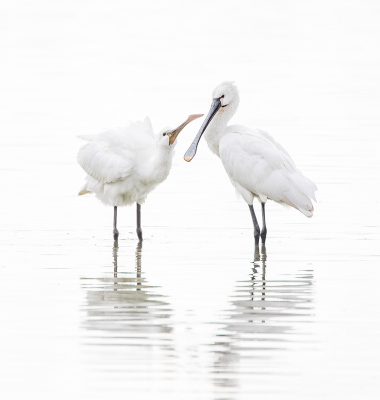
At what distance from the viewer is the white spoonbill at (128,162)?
12.6 m

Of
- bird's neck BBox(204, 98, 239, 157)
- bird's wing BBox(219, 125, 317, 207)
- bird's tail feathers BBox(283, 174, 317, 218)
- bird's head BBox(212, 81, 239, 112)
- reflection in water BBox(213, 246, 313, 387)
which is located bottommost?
reflection in water BBox(213, 246, 313, 387)

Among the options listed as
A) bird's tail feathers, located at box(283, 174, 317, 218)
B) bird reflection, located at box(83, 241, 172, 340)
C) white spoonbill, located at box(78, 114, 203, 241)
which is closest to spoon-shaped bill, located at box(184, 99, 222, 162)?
white spoonbill, located at box(78, 114, 203, 241)

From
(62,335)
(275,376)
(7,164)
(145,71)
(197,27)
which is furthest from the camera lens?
(197,27)

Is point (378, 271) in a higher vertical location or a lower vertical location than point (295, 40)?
lower

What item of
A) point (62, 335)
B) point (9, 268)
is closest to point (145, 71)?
point (9, 268)

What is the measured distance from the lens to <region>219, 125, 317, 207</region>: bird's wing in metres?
Result: 12.5

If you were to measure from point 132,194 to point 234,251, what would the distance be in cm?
176

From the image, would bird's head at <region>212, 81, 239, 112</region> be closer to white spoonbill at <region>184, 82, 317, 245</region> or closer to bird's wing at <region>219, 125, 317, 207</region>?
white spoonbill at <region>184, 82, 317, 245</region>

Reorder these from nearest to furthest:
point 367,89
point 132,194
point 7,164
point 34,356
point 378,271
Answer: point 34,356
point 378,271
point 132,194
point 7,164
point 367,89

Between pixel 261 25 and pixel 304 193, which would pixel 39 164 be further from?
pixel 261 25

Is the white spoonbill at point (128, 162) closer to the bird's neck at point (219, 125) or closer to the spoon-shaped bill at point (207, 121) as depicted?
the spoon-shaped bill at point (207, 121)

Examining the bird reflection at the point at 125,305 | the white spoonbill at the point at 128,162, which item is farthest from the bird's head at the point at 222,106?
the bird reflection at the point at 125,305

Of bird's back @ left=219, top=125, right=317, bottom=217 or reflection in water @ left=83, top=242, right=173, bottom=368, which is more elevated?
bird's back @ left=219, top=125, right=317, bottom=217

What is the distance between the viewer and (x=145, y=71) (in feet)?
96.2
